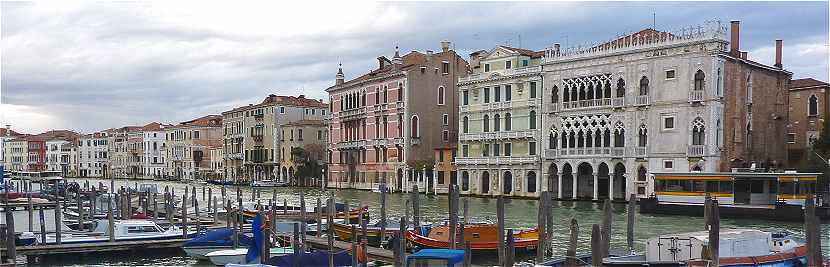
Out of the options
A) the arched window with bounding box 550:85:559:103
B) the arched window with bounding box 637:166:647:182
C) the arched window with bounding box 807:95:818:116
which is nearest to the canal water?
the arched window with bounding box 637:166:647:182

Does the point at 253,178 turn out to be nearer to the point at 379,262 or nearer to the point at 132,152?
the point at 132,152

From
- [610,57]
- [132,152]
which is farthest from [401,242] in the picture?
[132,152]

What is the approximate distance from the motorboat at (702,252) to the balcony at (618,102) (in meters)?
19.3

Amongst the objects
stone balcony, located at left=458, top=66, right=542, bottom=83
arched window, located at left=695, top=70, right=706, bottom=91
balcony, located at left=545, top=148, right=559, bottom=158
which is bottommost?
balcony, located at left=545, top=148, right=559, bottom=158

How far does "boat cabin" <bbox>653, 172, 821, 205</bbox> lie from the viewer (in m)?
25.0

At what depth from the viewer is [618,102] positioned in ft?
108

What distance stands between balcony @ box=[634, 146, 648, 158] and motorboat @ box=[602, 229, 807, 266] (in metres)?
18.2

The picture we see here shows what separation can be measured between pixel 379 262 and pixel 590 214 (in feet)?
46.5

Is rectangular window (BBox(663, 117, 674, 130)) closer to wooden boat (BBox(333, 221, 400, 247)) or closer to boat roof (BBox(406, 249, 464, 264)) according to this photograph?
wooden boat (BBox(333, 221, 400, 247))

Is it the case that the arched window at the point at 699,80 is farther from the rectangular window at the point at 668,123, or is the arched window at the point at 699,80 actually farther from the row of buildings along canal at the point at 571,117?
the rectangular window at the point at 668,123

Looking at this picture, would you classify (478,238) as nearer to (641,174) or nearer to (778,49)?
(641,174)

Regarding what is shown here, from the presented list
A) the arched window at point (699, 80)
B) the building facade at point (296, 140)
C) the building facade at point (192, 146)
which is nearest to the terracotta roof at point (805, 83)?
the arched window at point (699, 80)

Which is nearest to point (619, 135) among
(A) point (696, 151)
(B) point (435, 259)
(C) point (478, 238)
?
(A) point (696, 151)

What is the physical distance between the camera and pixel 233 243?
16859mm
